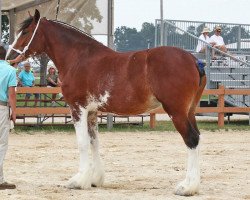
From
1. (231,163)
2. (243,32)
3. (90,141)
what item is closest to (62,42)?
(90,141)

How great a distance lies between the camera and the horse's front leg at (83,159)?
29.1ft

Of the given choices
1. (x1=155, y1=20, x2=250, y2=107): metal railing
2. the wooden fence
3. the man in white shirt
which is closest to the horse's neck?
the wooden fence

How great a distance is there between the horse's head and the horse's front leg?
1.19 metres

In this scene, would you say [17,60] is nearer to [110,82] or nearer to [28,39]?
[28,39]

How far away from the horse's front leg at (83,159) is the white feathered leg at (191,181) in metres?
1.27

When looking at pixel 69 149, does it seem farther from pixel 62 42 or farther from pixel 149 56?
pixel 149 56

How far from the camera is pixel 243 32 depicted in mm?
25609

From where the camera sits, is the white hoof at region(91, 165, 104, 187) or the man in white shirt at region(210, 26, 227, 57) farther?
the man in white shirt at region(210, 26, 227, 57)

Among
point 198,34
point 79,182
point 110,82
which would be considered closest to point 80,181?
point 79,182

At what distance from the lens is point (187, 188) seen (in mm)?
8289

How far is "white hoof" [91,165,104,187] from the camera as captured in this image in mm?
9109

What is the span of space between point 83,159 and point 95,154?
354 mm

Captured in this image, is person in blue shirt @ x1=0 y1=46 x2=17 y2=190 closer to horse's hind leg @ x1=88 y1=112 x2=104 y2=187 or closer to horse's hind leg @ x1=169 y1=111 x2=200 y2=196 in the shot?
horse's hind leg @ x1=88 y1=112 x2=104 y2=187

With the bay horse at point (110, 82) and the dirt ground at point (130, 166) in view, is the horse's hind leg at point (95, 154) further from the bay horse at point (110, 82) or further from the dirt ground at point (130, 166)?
the dirt ground at point (130, 166)
